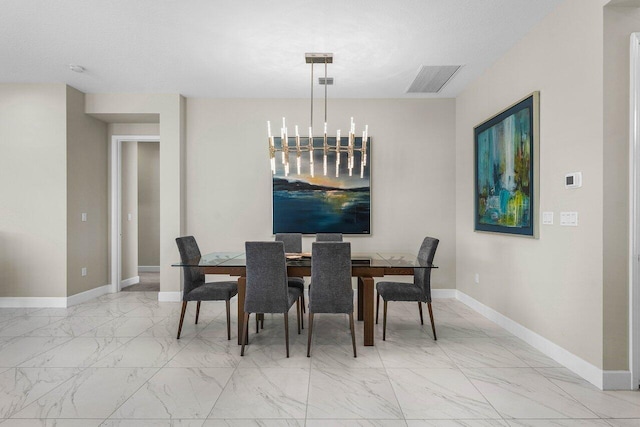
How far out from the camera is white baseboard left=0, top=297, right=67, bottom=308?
4.56 metres

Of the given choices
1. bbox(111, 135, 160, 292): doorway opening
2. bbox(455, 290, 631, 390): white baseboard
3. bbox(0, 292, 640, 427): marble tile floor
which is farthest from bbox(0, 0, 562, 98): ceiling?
bbox(0, 292, 640, 427): marble tile floor

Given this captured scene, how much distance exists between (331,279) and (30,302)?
4090mm

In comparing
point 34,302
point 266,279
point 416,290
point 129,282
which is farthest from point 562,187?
point 129,282

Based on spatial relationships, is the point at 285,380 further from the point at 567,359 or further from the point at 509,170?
the point at 509,170

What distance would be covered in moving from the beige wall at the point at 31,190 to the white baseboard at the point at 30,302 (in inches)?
2.5

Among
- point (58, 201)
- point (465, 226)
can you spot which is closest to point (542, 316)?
point (465, 226)

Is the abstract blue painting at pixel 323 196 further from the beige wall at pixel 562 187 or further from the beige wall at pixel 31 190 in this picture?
the beige wall at pixel 31 190

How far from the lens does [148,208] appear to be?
7773 mm

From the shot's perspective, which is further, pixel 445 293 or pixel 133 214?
pixel 133 214

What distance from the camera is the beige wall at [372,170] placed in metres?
5.13

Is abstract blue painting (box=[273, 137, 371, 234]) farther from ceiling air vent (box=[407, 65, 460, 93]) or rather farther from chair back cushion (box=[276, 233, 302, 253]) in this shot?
ceiling air vent (box=[407, 65, 460, 93])

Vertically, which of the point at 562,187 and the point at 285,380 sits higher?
the point at 562,187

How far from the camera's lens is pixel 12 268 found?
14.9 ft

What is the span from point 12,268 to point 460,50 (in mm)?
5842
